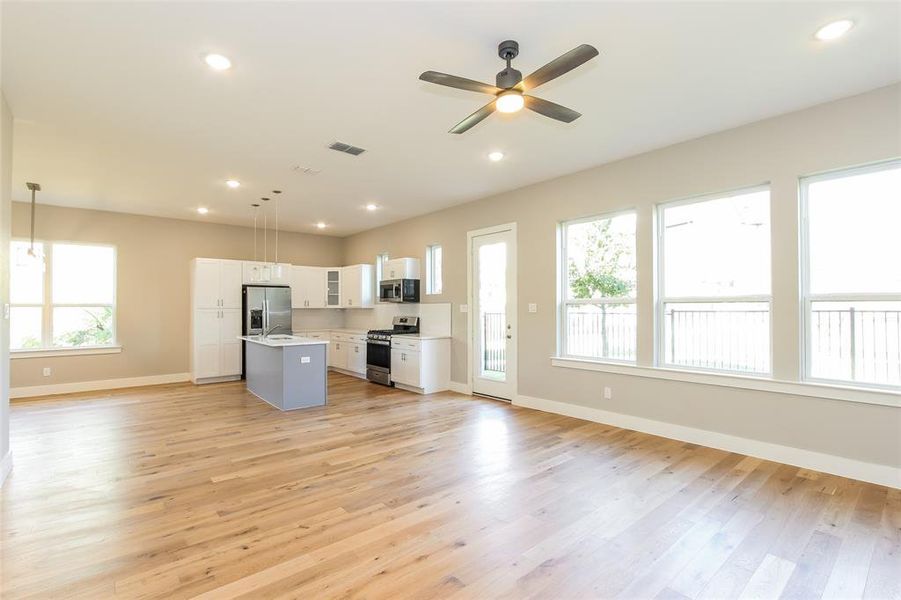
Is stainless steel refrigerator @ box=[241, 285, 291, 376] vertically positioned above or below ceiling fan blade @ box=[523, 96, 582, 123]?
below

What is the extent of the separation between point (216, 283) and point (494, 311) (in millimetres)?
4815

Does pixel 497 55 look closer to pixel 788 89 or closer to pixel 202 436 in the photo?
pixel 788 89

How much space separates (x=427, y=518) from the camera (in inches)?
101

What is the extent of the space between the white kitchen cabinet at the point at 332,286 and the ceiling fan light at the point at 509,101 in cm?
668

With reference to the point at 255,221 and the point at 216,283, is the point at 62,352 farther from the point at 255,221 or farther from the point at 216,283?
the point at 255,221

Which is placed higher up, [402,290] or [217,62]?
[217,62]

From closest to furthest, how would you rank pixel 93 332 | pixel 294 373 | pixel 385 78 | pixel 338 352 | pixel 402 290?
pixel 385 78 < pixel 294 373 < pixel 93 332 < pixel 402 290 < pixel 338 352

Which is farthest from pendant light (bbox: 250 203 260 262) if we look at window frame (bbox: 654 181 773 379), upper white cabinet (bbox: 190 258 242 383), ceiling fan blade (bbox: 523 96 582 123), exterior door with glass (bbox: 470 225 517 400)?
window frame (bbox: 654 181 773 379)

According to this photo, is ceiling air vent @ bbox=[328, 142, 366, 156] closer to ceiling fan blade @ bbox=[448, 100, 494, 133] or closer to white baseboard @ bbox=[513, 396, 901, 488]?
ceiling fan blade @ bbox=[448, 100, 494, 133]

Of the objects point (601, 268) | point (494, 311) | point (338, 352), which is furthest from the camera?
point (338, 352)

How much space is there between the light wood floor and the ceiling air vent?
2.85 meters

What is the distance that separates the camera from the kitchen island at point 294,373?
5.24 meters

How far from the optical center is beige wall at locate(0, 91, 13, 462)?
10.1 ft

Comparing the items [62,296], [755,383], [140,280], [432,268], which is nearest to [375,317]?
[432,268]
